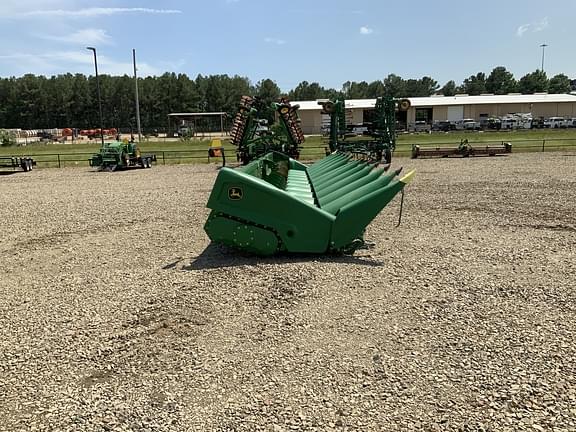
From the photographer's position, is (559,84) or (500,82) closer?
(559,84)

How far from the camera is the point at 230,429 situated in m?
2.94

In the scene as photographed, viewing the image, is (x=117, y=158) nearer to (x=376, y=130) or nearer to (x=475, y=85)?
(x=376, y=130)

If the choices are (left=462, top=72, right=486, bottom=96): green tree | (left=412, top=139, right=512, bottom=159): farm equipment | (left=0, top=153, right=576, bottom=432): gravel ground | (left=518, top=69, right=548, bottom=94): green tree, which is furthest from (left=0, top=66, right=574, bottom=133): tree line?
(left=0, top=153, right=576, bottom=432): gravel ground

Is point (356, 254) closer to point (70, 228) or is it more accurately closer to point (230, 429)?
point (230, 429)

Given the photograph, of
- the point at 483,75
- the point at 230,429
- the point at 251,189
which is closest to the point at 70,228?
the point at 251,189

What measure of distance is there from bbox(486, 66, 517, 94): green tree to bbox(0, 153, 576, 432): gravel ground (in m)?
113

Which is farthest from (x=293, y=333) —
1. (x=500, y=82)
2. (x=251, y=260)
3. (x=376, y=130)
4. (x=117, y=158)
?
(x=500, y=82)

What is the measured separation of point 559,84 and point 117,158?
112 meters

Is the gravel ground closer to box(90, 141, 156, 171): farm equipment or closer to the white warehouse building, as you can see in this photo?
box(90, 141, 156, 171): farm equipment

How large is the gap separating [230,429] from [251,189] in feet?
11.3

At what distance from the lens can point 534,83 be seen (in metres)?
106

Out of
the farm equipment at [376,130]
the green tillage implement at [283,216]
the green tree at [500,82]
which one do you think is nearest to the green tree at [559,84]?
the green tree at [500,82]

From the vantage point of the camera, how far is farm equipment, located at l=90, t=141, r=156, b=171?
20.9 metres

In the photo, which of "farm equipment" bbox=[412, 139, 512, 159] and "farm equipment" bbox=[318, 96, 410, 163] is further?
"farm equipment" bbox=[412, 139, 512, 159]
